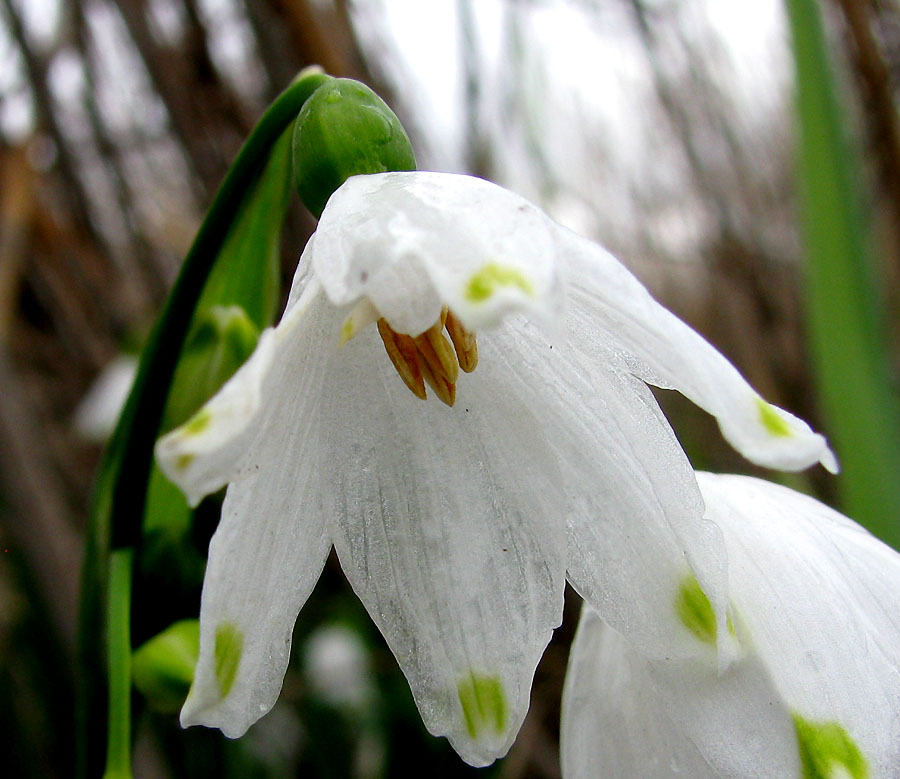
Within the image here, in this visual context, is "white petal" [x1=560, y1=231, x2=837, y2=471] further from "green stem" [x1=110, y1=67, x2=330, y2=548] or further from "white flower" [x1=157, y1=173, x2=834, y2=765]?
"green stem" [x1=110, y1=67, x2=330, y2=548]

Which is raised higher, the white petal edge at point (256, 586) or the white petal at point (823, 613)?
the white petal edge at point (256, 586)

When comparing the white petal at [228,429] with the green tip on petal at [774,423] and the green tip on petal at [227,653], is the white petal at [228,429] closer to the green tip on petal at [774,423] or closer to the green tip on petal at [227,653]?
the green tip on petal at [227,653]

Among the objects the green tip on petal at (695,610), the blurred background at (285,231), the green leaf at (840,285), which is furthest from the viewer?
the blurred background at (285,231)

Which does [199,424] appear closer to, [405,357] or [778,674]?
[405,357]

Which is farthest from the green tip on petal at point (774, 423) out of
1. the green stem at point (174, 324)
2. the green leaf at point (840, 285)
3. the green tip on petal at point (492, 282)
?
the green leaf at point (840, 285)

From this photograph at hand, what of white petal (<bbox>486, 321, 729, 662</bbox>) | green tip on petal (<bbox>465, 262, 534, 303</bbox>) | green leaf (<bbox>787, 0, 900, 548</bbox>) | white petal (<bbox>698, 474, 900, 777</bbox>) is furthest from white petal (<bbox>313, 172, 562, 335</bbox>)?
green leaf (<bbox>787, 0, 900, 548</bbox>)

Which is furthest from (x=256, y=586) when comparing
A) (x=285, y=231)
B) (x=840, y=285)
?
(x=285, y=231)
